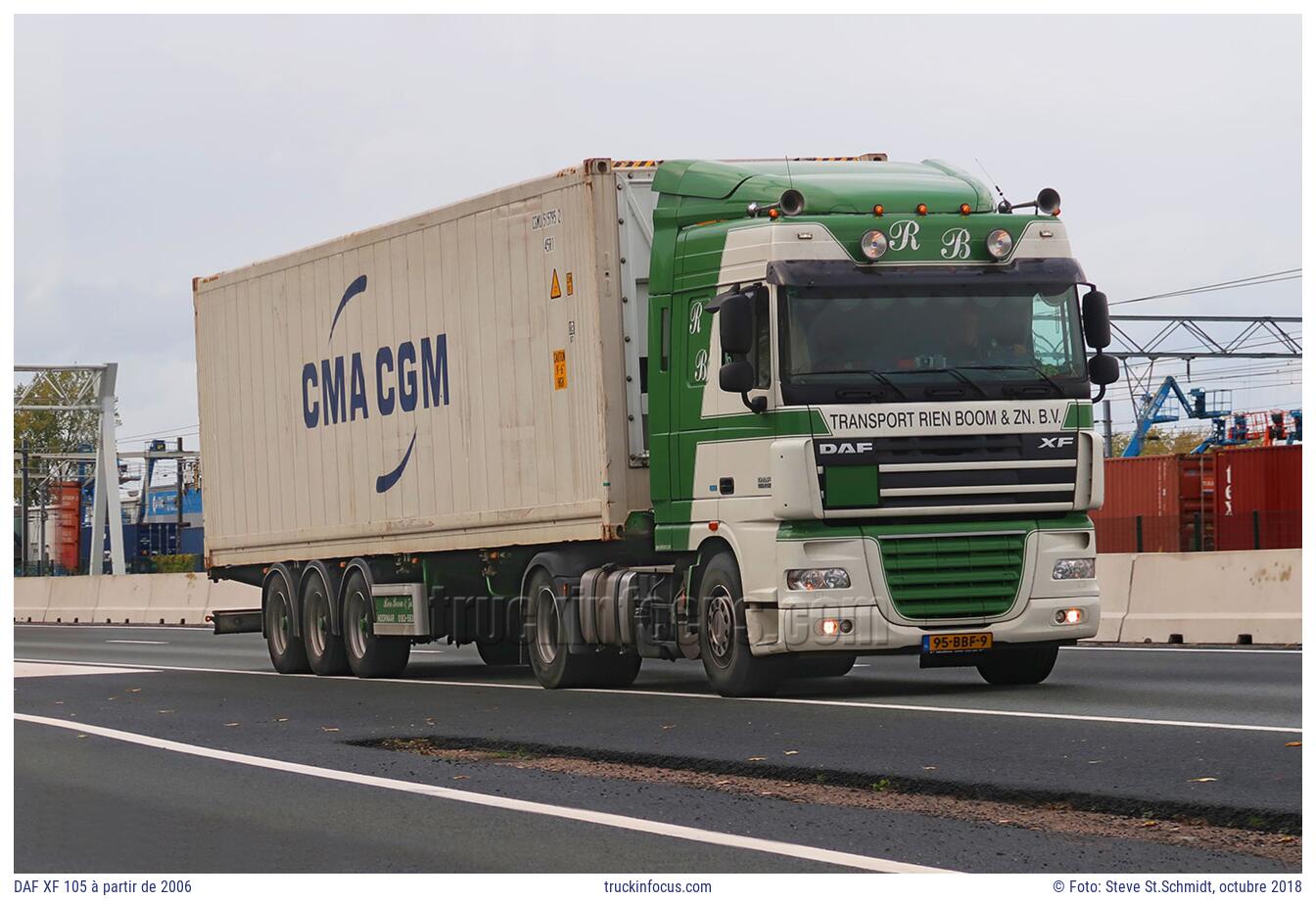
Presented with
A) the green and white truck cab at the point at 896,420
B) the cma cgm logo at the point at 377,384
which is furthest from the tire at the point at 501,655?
the green and white truck cab at the point at 896,420

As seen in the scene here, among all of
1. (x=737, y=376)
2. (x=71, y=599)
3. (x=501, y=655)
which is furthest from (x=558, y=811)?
(x=71, y=599)

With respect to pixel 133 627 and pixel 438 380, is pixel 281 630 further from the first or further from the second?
pixel 133 627

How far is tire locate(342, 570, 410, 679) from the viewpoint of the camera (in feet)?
65.9

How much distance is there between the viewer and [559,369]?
17.0 m

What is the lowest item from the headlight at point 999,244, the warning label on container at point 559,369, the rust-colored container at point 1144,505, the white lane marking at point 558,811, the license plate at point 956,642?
the white lane marking at point 558,811

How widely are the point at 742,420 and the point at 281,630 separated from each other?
8.18 metres

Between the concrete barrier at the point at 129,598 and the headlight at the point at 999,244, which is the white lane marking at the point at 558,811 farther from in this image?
the concrete barrier at the point at 129,598

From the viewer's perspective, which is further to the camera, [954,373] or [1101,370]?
[1101,370]

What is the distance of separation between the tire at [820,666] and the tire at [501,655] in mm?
4827

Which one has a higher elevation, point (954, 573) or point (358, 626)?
point (954, 573)

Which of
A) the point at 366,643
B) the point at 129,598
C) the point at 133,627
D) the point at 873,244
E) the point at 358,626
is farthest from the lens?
the point at 129,598

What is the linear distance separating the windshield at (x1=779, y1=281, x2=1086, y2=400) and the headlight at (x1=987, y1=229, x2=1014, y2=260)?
244mm

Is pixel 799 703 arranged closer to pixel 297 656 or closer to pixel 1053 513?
pixel 1053 513

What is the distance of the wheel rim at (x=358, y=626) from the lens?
66.2 feet
